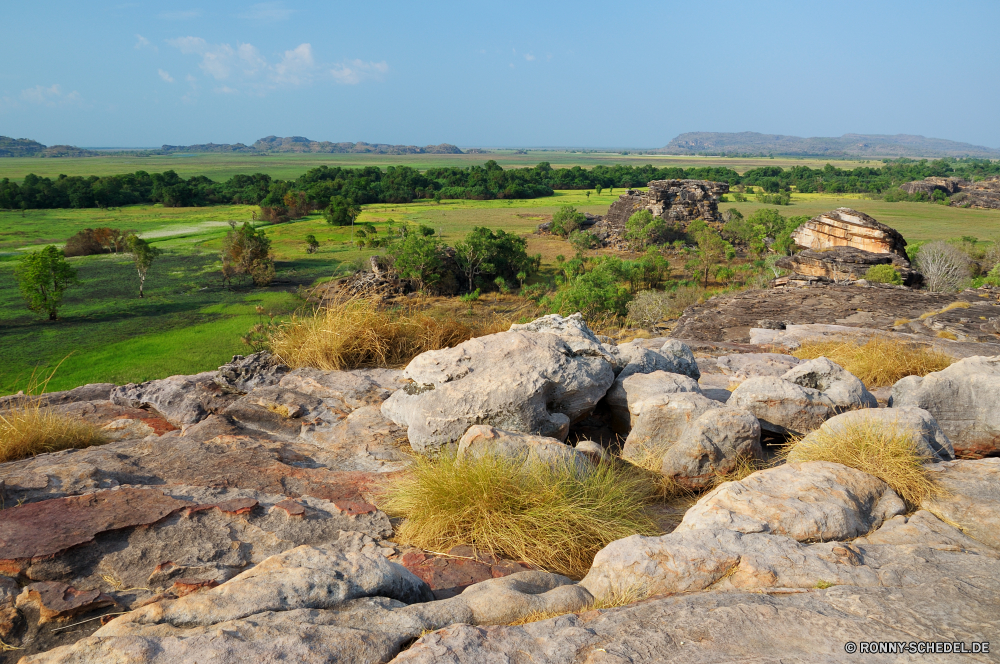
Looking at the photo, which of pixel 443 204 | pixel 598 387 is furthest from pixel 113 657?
pixel 443 204

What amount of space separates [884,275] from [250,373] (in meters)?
26.7

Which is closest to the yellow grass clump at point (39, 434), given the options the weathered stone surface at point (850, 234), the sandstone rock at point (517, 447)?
the sandstone rock at point (517, 447)

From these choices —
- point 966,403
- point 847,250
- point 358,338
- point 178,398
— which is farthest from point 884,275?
point 178,398

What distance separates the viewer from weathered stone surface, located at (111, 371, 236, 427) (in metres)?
5.88

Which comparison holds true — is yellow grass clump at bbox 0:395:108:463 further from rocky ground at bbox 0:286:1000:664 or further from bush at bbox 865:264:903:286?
bush at bbox 865:264:903:286

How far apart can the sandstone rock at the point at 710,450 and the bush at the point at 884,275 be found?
24065 mm

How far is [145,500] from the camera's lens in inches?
140

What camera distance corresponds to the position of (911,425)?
4.55m

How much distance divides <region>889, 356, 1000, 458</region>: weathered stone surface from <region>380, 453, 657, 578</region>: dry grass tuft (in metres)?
3.20

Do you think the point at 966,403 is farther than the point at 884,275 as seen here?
No

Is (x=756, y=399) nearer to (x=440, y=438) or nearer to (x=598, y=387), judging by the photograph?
(x=598, y=387)

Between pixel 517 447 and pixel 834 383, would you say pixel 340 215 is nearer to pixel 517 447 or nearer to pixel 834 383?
pixel 834 383

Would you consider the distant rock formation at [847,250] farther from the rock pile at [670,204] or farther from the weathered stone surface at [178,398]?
the rock pile at [670,204]

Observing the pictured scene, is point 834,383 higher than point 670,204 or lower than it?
lower
